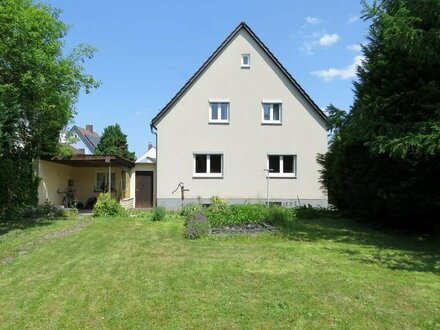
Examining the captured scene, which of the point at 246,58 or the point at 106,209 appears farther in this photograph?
the point at 246,58

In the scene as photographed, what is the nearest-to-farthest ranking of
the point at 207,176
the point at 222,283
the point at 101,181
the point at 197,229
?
1. the point at 222,283
2. the point at 197,229
3. the point at 207,176
4. the point at 101,181

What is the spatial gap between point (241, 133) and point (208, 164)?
2335 mm

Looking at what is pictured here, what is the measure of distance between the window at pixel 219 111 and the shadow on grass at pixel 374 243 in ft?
29.9

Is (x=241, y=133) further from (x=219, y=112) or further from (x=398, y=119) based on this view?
(x=398, y=119)

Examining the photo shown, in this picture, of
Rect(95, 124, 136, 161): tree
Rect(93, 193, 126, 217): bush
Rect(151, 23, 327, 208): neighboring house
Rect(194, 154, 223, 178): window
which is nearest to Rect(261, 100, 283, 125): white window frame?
Rect(151, 23, 327, 208): neighboring house

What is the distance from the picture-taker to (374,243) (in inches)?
462

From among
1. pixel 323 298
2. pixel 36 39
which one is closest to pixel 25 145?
pixel 36 39

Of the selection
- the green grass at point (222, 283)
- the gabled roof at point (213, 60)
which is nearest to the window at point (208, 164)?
the gabled roof at point (213, 60)

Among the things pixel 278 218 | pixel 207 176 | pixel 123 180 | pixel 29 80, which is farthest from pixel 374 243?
pixel 123 180

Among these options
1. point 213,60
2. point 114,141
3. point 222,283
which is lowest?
point 222,283

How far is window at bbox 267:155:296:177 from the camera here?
24.4m

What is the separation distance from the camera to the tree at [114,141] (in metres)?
47.2

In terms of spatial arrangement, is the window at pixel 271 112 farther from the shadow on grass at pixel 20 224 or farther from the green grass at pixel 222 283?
the green grass at pixel 222 283

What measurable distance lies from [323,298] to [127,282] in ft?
10.1
